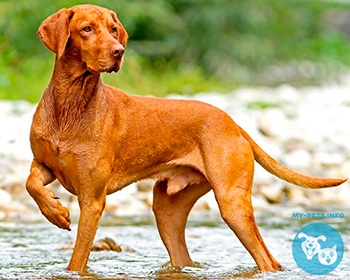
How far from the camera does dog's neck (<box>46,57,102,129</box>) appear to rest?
20.7 ft

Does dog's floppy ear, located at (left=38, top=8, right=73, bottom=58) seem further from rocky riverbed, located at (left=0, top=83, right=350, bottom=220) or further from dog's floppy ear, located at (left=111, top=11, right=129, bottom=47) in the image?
rocky riverbed, located at (left=0, top=83, right=350, bottom=220)

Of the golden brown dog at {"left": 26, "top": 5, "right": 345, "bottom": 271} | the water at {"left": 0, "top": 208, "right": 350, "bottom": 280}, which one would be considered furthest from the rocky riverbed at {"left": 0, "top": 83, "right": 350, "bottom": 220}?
the golden brown dog at {"left": 26, "top": 5, "right": 345, "bottom": 271}

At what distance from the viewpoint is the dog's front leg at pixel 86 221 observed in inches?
248

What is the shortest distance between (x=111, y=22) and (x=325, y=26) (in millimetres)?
38929

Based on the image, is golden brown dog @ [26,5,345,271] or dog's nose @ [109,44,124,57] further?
golden brown dog @ [26,5,345,271]

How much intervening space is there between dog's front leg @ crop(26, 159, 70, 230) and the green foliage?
9.46m

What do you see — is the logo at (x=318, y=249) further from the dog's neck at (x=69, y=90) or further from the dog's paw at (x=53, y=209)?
the dog's neck at (x=69, y=90)

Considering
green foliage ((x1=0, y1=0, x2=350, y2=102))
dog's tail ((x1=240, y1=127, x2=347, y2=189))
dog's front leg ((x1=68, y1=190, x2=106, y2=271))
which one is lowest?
dog's front leg ((x1=68, y1=190, x2=106, y2=271))

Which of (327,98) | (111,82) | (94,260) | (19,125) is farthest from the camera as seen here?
(327,98)

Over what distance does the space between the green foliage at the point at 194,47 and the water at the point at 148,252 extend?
6.63 meters

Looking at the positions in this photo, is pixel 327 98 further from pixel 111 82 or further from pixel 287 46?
pixel 287 46

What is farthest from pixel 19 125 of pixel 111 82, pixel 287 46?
pixel 287 46

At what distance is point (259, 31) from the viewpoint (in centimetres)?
2850

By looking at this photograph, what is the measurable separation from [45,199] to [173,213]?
54.3 inches
